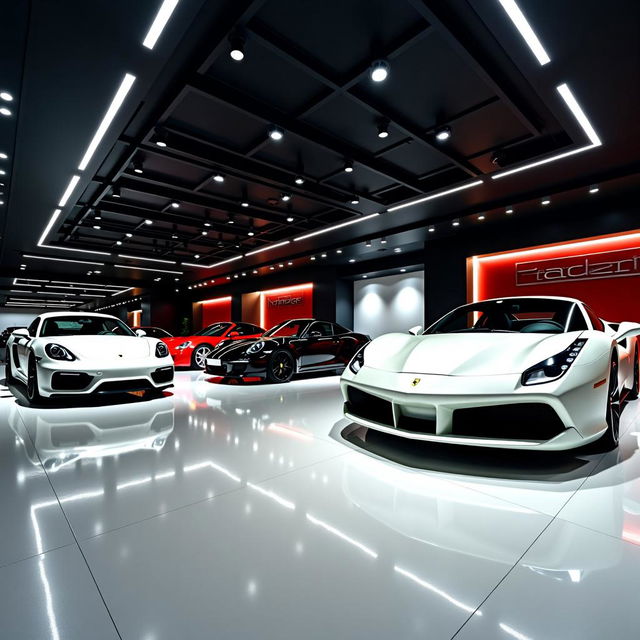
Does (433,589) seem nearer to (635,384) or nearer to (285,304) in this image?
(635,384)

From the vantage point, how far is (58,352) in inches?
149

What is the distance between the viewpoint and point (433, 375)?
2236mm

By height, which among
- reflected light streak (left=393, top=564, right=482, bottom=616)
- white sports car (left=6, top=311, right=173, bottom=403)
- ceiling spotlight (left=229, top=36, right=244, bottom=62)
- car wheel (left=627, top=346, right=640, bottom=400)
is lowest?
reflected light streak (left=393, top=564, right=482, bottom=616)

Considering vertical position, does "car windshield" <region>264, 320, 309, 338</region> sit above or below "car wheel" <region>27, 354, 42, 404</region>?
above

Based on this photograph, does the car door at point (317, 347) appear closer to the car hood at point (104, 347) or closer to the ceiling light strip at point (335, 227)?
the car hood at point (104, 347)

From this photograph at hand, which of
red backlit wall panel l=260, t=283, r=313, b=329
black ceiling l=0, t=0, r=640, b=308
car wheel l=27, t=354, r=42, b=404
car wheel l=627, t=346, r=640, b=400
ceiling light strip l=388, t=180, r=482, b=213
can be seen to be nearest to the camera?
black ceiling l=0, t=0, r=640, b=308

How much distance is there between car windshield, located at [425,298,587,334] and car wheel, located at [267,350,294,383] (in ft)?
9.98

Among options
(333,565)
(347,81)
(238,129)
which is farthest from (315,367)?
(333,565)

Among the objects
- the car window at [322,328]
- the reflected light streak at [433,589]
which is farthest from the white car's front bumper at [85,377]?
the reflected light streak at [433,589]

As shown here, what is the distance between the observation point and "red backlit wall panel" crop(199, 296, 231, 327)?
18.5 m

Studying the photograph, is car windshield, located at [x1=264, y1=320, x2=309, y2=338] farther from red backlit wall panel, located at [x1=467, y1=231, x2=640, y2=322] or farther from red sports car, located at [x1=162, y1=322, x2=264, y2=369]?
red backlit wall panel, located at [x1=467, y1=231, x2=640, y2=322]

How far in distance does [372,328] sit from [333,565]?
38.2ft

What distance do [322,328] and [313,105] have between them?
368 centimetres

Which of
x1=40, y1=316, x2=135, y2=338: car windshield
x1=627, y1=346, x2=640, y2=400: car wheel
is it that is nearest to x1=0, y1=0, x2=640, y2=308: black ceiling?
x1=40, y1=316, x2=135, y2=338: car windshield
